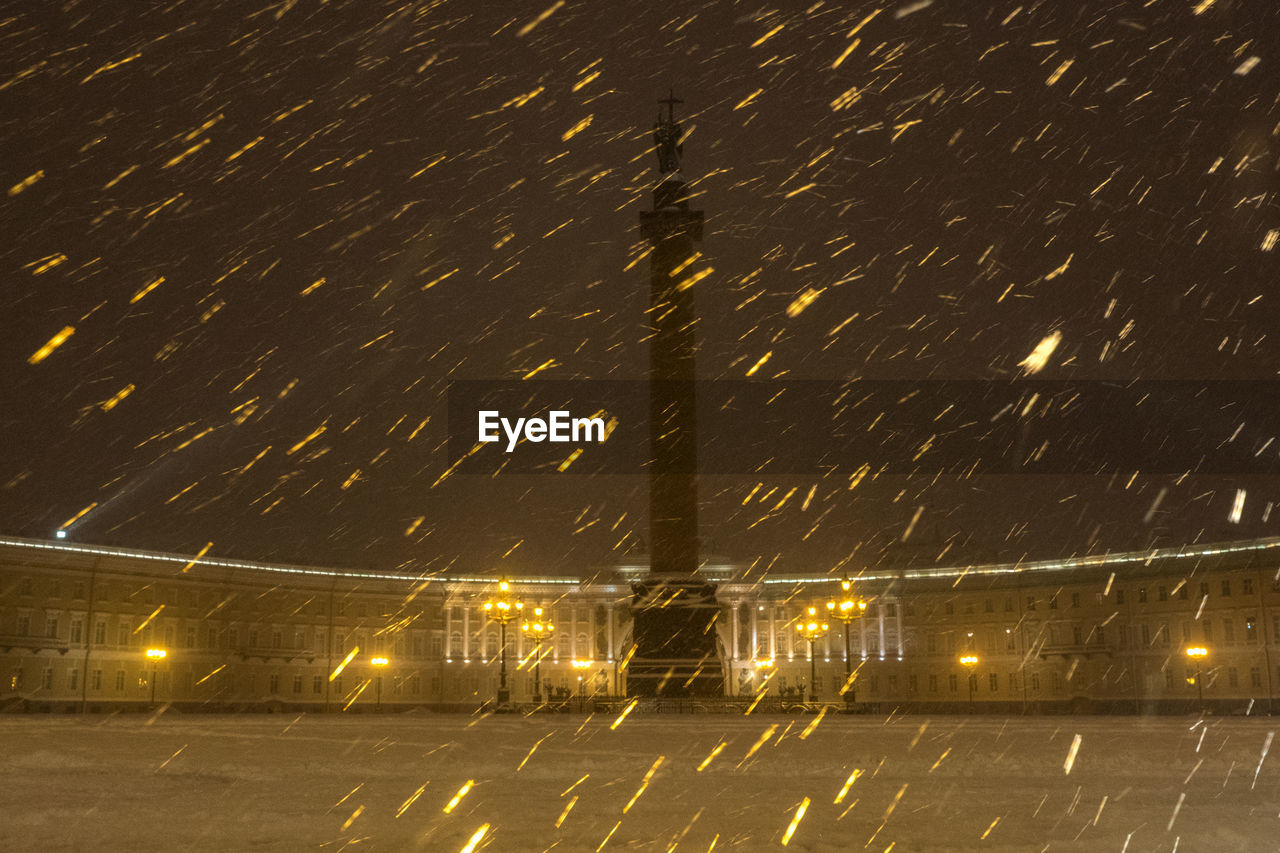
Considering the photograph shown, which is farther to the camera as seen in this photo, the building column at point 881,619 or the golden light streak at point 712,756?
the building column at point 881,619

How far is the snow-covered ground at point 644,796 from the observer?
7016 millimetres

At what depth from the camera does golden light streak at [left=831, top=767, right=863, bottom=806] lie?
29.6 ft

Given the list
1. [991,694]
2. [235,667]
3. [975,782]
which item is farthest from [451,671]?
[975,782]

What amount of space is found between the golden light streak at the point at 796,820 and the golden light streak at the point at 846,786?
21 centimetres

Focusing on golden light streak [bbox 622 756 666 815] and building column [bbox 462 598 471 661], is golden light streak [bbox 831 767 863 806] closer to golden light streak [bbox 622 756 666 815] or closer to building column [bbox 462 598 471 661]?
golden light streak [bbox 622 756 666 815]

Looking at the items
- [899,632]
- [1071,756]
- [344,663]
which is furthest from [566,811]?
[899,632]

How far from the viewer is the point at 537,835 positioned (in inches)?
283

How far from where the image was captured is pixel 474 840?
7008mm

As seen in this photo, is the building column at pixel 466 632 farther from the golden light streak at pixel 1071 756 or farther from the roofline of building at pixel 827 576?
the golden light streak at pixel 1071 756

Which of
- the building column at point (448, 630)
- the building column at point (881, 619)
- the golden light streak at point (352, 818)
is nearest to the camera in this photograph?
the golden light streak at point (352, 818)

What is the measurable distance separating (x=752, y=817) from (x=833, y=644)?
261 feet

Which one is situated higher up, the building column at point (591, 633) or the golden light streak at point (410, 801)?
the building column at point (591, 633)

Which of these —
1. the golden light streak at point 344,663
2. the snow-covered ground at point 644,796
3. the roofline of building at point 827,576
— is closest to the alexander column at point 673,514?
the snow-covered ground at point 644,796

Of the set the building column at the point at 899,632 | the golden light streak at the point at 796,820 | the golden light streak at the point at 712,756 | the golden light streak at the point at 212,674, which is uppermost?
the building column at the point at 899,632
